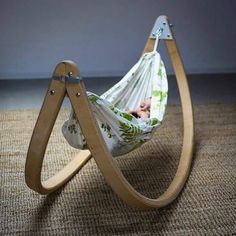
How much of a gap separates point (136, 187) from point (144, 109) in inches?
12.0

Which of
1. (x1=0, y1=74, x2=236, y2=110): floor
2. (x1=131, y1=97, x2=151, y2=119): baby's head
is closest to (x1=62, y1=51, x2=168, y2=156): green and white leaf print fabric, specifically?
(x1=131, y1=97, x2=151, y2=119): baby's head

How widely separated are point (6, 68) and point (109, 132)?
1407 millimetres

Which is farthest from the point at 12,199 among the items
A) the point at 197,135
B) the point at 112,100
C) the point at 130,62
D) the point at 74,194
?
the point at 130,62

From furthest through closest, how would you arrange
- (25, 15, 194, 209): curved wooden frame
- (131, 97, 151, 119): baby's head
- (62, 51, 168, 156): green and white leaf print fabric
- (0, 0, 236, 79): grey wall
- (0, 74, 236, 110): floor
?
(0, 0, 236, 79): grey wall < (0, 74, 236, 110): floor < (131, 97, 151, 119): baby's head < (62, 51, 168, 156): green and white leaf print fabric < (25, 15, 194, 209): curved wooden frame

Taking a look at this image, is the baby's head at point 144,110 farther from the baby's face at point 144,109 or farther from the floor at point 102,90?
the floor at point 102,90

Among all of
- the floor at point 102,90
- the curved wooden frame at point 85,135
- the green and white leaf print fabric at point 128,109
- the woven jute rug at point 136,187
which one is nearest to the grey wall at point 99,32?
the floor at point 102,90

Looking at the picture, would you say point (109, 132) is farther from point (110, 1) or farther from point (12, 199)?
point (110, 1)

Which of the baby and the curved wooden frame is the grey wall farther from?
the curved wooden frame

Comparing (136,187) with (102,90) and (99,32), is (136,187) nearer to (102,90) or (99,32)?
(102,90)

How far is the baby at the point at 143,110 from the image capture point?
151 centimetres

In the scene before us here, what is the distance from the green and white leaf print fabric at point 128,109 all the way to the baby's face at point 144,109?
18mm

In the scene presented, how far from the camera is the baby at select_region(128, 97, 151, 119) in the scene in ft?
4.95

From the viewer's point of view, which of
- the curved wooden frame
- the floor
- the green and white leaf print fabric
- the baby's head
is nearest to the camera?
the curved wooden frame

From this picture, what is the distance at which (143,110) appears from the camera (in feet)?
5.03
